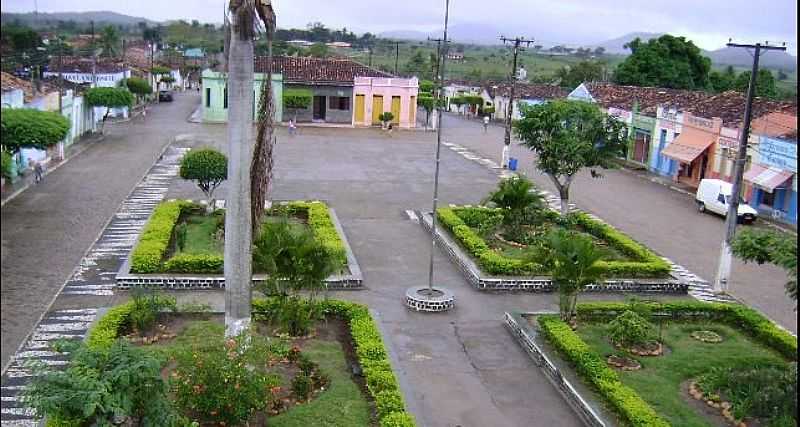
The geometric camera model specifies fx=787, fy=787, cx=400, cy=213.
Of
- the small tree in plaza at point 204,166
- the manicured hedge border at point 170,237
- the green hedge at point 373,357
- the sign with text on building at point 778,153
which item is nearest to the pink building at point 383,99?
the sign with text on building at point 778,153

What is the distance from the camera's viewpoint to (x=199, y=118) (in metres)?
47.1

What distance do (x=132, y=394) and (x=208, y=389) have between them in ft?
4.67

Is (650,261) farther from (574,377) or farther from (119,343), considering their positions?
(119,343)

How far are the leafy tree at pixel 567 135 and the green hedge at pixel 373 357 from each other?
9.54 meters

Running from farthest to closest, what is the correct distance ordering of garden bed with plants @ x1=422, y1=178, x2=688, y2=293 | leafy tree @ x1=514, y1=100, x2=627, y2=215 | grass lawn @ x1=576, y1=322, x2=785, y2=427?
leafy tree @ x1=514, y1=100, x2=627, y2=215 < garden bed with plants @ x1=422, y1=178, x2=688, y2=293 < grass lawn @ x1=576, y1=322, x2=785, y2=427

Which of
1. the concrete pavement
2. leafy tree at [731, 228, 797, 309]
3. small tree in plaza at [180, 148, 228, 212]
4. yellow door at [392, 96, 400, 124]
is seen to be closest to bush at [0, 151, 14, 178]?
leafy tree at [731, 228, 797, 309]

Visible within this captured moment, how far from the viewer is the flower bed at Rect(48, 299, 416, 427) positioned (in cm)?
998

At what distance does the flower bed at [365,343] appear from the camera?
32.8ft

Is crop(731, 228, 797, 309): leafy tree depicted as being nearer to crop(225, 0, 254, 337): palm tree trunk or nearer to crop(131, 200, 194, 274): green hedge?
crop(225, 0, 254, 337): palm tree trunk

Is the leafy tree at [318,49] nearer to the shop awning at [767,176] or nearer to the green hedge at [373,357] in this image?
the shop awning at [767,176]

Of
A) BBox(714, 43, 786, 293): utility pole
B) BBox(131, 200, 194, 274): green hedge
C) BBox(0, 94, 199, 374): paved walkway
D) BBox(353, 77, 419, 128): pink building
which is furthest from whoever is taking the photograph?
BBox(353, 77, 419, 128): pink building

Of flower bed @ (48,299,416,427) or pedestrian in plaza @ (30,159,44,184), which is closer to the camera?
flower bed @ (48,299,416,427)

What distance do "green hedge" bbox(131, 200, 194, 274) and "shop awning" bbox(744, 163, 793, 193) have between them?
18.1 meters

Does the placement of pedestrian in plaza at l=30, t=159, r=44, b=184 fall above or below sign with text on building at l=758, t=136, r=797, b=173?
below
